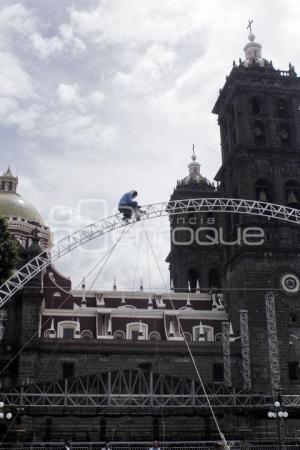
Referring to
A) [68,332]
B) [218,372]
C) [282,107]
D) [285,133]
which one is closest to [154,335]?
[218,372]

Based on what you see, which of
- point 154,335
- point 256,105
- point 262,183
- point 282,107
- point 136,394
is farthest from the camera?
point 282,107

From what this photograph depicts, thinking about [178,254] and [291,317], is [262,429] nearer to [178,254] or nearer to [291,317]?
[291,317]

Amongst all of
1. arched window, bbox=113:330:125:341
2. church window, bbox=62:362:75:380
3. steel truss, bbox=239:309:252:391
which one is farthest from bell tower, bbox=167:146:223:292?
church window, bbox=62:362:75:380

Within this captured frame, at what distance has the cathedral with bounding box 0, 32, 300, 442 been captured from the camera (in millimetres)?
33969

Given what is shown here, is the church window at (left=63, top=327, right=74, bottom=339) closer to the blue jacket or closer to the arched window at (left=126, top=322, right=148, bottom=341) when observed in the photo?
the arched window at (left=126, top=322, right=148, bottom=341)

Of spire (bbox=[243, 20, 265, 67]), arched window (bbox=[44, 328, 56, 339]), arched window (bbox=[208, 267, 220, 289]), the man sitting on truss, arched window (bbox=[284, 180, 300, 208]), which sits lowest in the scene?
arched window (bbox=[44, 328, 56, 339])

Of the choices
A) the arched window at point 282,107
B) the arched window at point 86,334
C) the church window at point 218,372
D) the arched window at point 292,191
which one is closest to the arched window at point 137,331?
the arched window at point 86,334

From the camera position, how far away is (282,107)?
50719 millimetres

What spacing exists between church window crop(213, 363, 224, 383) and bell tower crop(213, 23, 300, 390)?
3.26 meters

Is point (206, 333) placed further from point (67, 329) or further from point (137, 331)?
point (67, 329)

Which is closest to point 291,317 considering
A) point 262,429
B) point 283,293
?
point 283,293

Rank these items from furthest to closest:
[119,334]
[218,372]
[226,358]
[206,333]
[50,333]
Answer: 1. [206,333]
2. [119,334]
3. [50,333]
4. [218,372]
5. [226,358]

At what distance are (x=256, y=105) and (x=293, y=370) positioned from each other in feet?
72.6

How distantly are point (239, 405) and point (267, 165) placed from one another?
21578mm
